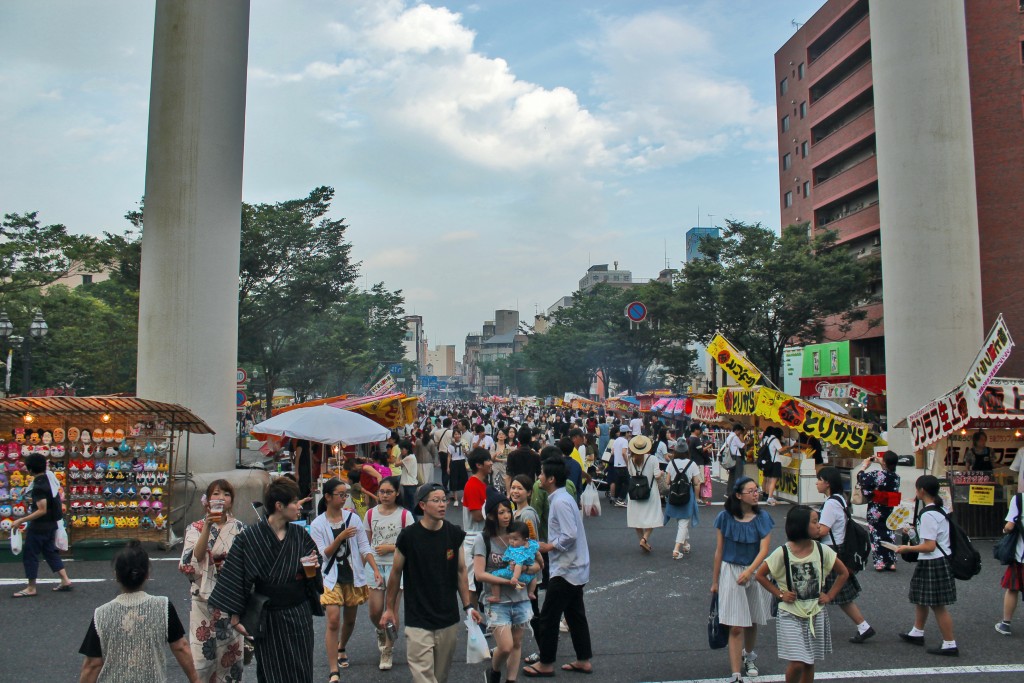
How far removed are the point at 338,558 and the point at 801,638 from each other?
3.69 m

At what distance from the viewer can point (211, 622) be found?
18.5 feet

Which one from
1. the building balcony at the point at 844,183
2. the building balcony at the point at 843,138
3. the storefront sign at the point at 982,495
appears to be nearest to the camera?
the storefront sign at the point at 982,495

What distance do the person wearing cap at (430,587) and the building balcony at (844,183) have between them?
38123 mm

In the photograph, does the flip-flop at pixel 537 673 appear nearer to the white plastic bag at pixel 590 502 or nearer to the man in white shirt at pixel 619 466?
the white plastic bag at pixel 590 502

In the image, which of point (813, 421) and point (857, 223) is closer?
point (813, 421)

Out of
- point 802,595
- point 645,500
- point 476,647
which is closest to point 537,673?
point 476,647

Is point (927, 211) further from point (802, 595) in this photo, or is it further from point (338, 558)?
point (338, 558)

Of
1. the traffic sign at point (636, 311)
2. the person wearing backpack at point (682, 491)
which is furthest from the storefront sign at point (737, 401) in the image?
the traffic sign at point (636, 311)

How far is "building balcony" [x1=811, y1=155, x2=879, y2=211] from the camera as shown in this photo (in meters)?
39.9

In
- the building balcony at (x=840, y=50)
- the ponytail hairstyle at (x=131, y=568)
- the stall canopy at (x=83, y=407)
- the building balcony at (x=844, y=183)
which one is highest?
the building balcony at (x=840, y=50)

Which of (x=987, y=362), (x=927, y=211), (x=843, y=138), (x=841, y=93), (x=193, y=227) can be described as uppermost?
(x=841, y=93)

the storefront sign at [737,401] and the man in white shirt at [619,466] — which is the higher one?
the storefront sign at [737,401]

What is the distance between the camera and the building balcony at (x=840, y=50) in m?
40.3

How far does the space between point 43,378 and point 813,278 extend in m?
37.2
